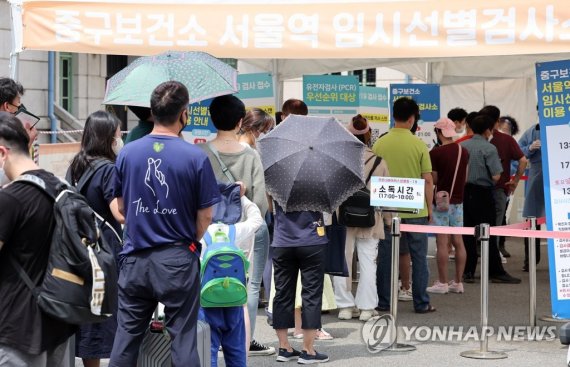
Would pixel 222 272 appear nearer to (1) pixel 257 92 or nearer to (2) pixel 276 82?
(1) pixel 257 92

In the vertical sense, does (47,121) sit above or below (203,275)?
above

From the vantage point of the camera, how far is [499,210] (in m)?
12.4

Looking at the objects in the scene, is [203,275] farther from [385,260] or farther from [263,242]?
[385,260]

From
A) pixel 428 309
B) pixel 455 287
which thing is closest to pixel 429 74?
pixel 455 287

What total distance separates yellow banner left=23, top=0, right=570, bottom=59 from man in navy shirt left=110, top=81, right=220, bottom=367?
2613 mm

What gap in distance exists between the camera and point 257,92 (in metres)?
13.9

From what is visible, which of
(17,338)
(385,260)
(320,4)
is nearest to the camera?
(17,338)

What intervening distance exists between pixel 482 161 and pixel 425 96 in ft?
14.5

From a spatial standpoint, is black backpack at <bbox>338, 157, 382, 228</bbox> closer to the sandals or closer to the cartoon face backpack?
the sandals

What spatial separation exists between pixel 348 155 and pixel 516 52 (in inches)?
58.9

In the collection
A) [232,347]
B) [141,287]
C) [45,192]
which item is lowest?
[232,347]

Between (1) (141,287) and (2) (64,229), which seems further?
(1) (141,287)

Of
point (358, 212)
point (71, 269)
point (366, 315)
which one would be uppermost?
point (358, 212)

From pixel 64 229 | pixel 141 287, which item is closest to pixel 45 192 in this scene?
pixel 64 229
